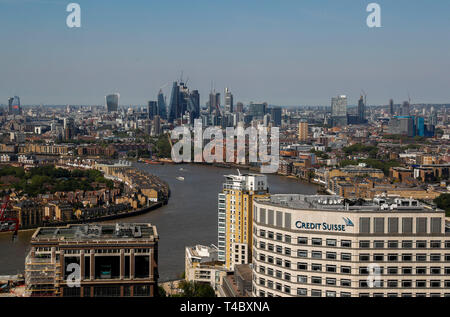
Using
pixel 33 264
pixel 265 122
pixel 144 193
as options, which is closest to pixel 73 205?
pixel 144 193

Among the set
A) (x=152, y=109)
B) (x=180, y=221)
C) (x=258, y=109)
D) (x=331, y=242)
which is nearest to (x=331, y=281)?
(x=331, y=242)

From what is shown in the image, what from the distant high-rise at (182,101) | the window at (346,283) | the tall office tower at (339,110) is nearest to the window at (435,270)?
the window at (346,283)

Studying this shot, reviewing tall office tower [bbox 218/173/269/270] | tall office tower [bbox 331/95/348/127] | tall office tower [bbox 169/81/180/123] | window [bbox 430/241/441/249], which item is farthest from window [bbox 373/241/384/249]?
tall office tower [bbox 331/95/348/127]

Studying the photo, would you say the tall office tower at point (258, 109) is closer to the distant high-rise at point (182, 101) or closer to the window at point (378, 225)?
the distant high-rise at point (182, 101)

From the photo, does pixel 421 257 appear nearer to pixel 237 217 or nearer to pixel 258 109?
pixel 237 217
